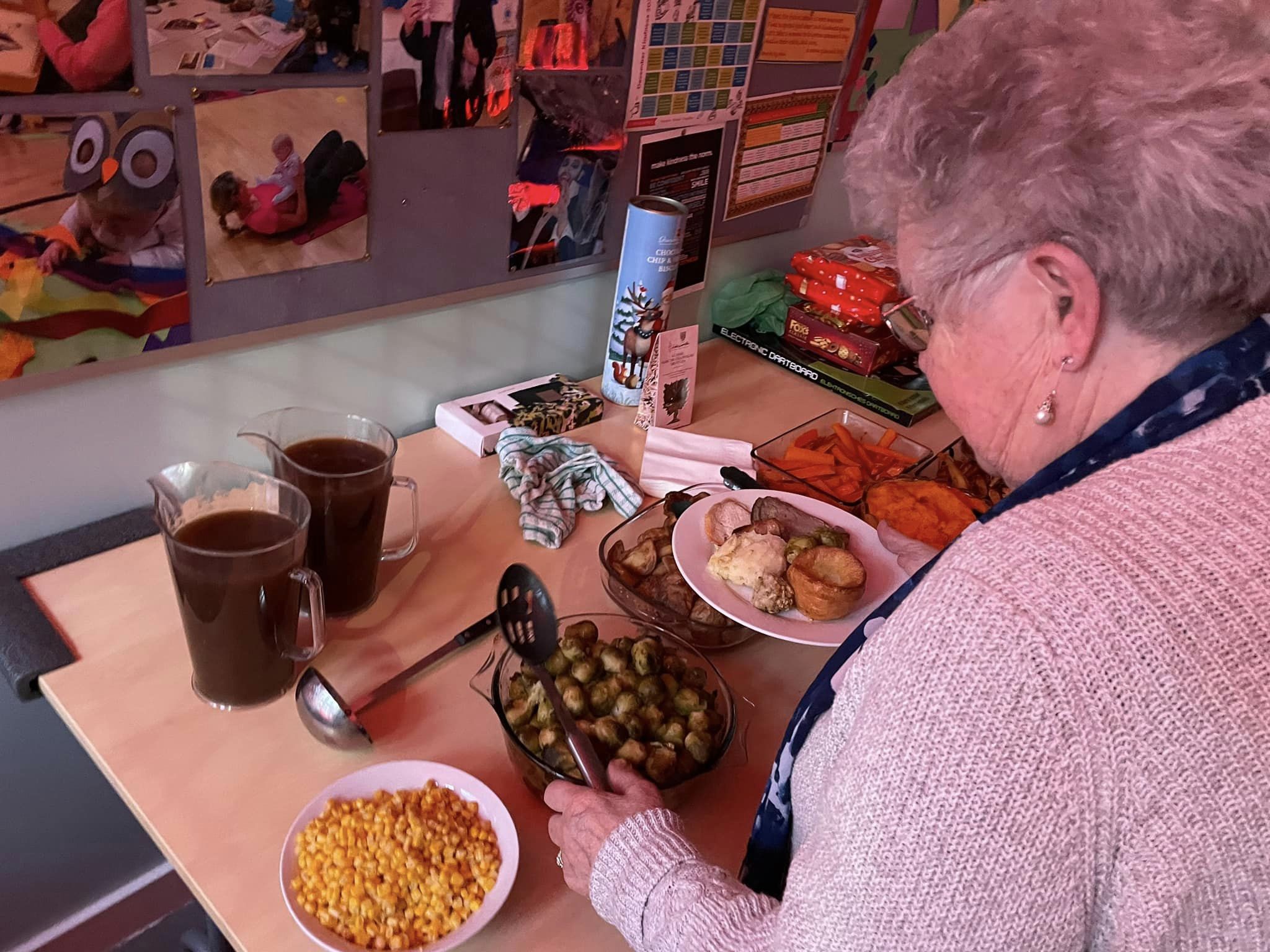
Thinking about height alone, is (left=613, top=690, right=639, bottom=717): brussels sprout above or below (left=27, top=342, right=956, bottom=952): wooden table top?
above

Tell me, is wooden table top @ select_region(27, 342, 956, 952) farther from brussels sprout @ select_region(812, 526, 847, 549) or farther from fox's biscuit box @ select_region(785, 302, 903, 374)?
fox's biscuit box @ select_region(785, 302, 903, 374)

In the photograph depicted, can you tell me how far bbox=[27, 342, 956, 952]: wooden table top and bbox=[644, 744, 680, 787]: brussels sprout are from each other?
48mm

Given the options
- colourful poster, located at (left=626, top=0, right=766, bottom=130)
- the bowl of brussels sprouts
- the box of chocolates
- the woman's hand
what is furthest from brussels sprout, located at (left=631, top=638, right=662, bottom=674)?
colourful poster, located at (left=626, top=0, right=766, bottom=130)

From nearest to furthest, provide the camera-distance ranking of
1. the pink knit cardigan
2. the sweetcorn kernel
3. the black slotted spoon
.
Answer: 1. the pink knit cardigan
2. the sweetcorn kernel
3. the black slotted spoon

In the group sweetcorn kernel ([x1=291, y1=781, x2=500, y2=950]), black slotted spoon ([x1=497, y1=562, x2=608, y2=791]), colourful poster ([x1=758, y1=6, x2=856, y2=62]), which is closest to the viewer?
sweetcorn kernel ([x1=291, y1=781, x2=500, y2=950])

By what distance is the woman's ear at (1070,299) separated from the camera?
0.59m

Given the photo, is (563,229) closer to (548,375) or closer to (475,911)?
(548,375)

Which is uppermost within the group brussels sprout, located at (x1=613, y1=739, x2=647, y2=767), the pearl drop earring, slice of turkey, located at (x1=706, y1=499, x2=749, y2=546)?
the pearl drop earring

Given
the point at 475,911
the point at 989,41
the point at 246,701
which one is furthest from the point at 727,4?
the point at 475,911

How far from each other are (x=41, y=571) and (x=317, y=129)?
0.54 meters

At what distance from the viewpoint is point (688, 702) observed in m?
0.87

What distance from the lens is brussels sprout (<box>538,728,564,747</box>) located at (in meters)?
0.82

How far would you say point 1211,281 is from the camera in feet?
1.87

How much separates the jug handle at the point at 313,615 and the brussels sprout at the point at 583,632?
0.75ft
